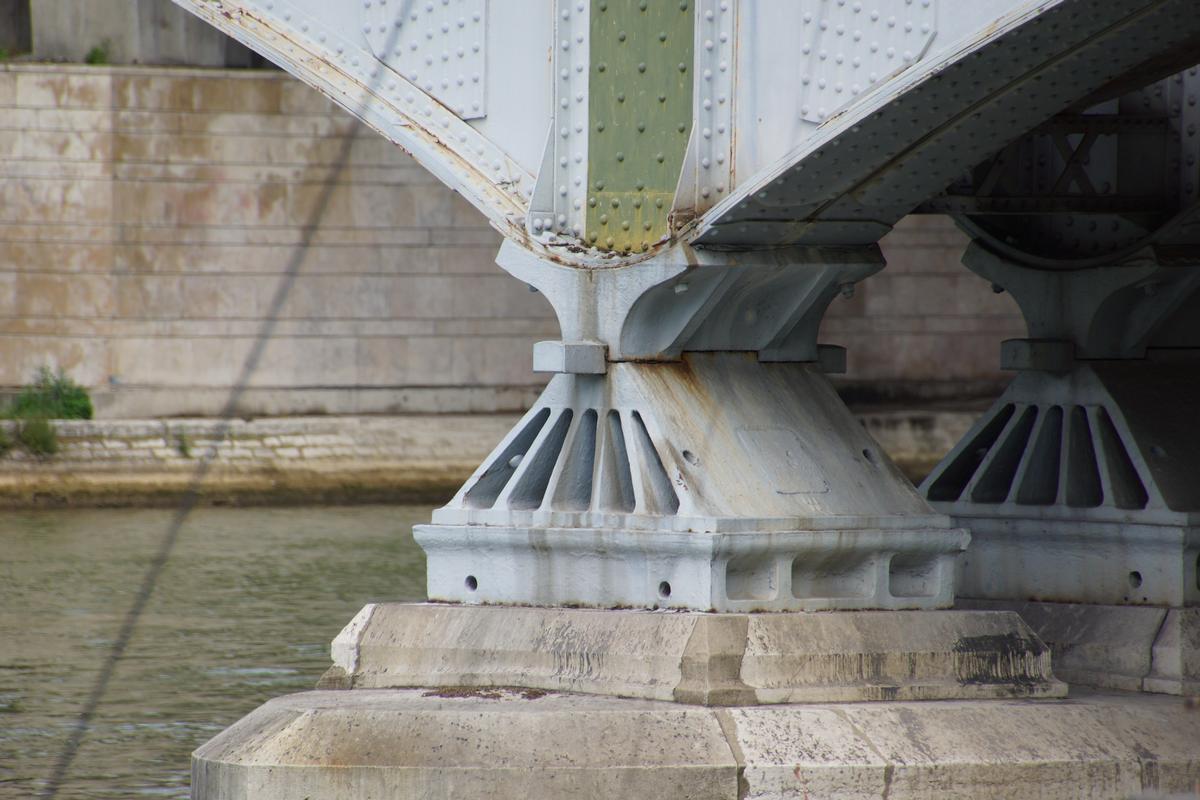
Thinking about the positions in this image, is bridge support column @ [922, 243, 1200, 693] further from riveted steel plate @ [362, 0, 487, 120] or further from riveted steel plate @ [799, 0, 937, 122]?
riveted steel plate @ [362, 0, 487, 120]

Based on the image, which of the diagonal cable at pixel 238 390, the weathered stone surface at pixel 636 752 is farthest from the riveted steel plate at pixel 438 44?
the diagonal cable at pixel 238 390

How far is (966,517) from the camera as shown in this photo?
1432 cm

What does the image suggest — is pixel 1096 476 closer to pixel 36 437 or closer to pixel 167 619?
pixel 167 619

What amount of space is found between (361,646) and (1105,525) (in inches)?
177

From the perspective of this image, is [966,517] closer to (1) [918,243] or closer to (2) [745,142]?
(2) [745,142]

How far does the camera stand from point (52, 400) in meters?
29.7

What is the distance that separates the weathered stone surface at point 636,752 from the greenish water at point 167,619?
2.52 metres

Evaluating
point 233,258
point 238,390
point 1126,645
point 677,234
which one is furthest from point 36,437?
point 677,234

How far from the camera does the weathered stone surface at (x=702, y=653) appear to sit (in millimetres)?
11023

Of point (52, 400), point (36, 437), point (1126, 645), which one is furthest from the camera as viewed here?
point (52, 400)

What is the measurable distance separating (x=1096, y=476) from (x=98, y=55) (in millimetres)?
19232

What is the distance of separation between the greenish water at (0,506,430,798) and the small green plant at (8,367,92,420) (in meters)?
1.48

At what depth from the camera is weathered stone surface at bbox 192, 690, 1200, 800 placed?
34.5 ft

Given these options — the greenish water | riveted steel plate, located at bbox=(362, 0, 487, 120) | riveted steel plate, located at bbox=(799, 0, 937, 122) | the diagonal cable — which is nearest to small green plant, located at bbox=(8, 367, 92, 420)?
the greenish water
